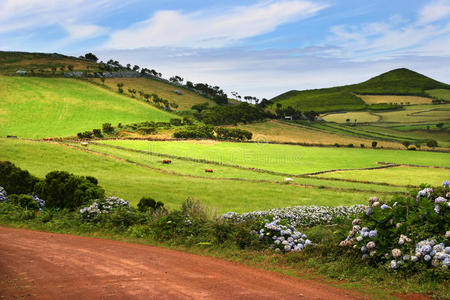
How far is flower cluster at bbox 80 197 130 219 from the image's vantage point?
806 inches

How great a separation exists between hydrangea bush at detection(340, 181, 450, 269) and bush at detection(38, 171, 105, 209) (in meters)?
15.3

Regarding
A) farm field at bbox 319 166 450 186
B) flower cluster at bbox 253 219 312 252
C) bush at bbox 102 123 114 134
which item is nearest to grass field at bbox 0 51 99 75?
bush at bbox 102 123 114 134

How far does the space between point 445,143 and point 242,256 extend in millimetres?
134335

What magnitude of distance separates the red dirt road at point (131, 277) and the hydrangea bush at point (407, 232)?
2.09m

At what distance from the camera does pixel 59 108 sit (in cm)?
12544

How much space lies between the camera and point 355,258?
A: 41.8 ft

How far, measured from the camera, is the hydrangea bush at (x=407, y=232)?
11.2 meters

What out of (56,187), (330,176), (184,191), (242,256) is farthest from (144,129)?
(242,256)

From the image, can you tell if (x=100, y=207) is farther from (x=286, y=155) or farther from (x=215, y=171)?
(x=286, y=155)

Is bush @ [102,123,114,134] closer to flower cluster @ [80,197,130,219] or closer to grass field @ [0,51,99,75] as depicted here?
grass field @ [0,51,99,75]

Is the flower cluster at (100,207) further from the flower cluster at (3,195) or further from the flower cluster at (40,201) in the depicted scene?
the flower cluster at (3,195)

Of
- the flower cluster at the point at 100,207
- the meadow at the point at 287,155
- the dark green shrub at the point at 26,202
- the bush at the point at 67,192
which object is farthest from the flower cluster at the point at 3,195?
the meadow at the point at 287,155

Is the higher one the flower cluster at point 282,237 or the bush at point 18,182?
the bush at point 18,182

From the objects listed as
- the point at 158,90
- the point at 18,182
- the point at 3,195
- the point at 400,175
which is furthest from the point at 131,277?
the point at 158,90
